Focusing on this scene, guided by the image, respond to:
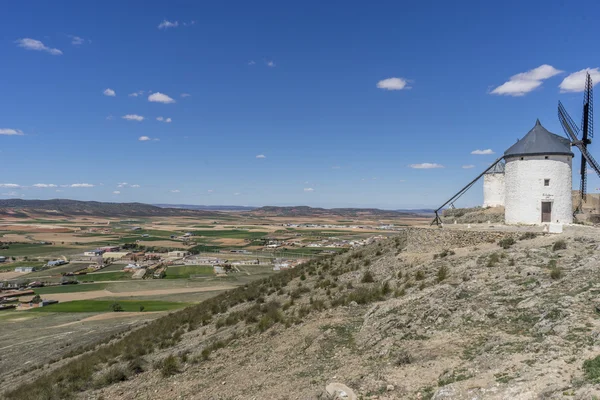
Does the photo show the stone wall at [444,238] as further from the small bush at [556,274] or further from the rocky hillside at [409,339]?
the small bush at [556,274]

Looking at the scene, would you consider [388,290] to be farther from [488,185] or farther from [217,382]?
[488,185]

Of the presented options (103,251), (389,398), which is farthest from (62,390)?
(103,251)

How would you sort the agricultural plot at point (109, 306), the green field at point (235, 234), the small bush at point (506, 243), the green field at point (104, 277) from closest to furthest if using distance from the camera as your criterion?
the small bush at point (506, 243)
the agricultural plot at point (109, 306)
the green field at point (104, 277)
the green field at point (235, 234)

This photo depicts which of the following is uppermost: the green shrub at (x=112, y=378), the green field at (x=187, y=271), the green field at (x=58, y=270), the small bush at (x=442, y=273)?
the small bush at (x=442, y=273)

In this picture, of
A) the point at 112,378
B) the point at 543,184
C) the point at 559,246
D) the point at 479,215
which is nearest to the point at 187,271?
the point at 479,215

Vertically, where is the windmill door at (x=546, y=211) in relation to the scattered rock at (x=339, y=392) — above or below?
above

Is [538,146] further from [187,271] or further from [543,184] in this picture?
[187,271]

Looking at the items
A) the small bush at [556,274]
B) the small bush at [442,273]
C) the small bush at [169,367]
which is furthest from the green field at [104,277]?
the small bush at [556,274]
